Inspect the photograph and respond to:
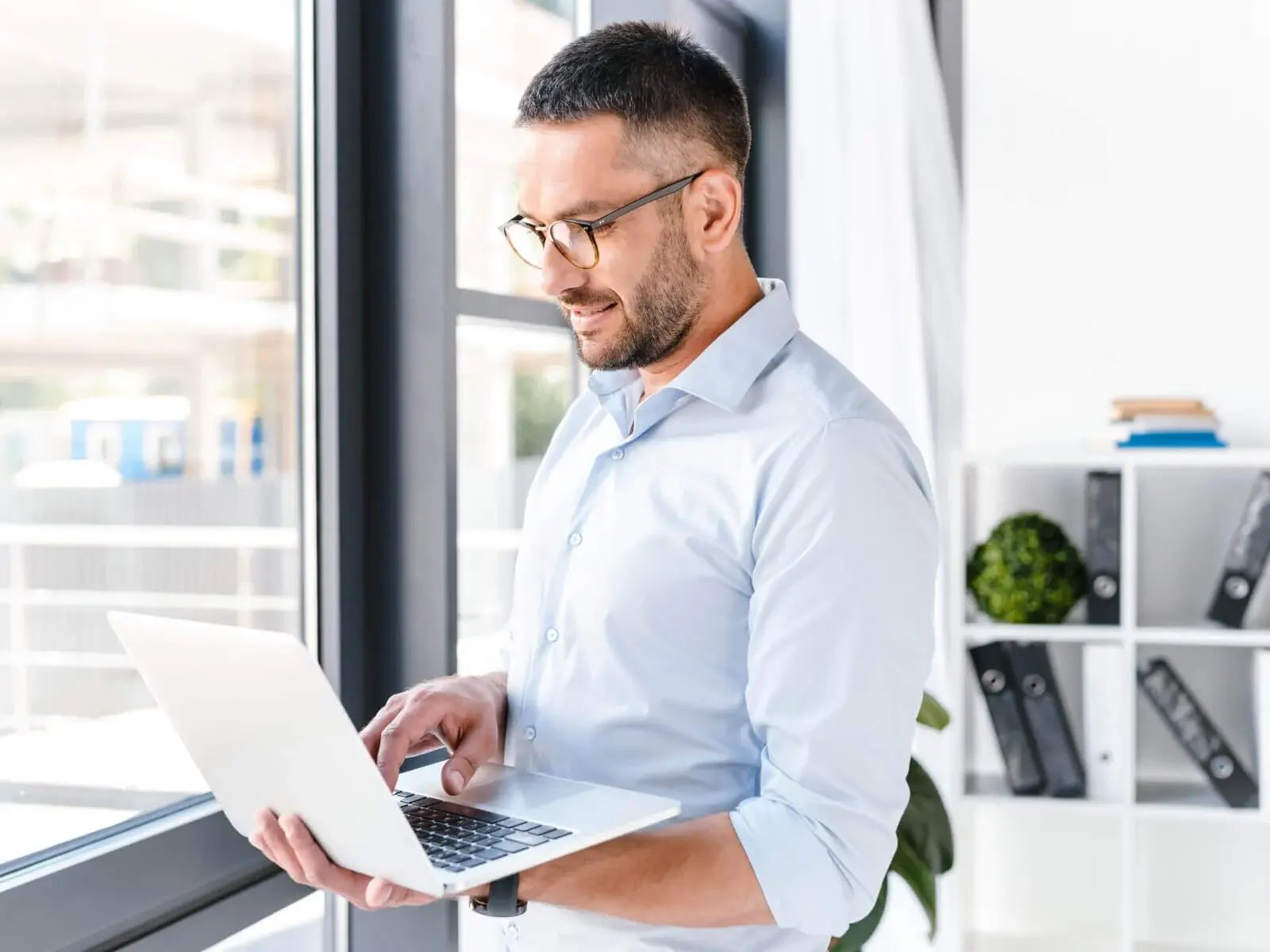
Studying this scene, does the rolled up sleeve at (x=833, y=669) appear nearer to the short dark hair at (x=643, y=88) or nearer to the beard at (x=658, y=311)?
the beard at (x=658, y=311)

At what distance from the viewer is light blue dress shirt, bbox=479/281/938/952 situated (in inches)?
41.8

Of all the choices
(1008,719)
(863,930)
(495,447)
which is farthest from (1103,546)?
(495,447)

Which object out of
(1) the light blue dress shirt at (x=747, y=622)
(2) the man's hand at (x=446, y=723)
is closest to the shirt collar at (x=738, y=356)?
(1) the light blue dress shirt at (x=747, y=622)

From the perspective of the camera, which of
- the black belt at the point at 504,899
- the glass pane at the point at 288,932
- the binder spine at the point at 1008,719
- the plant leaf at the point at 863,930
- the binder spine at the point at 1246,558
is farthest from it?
the binder spine at the point at 1008,719

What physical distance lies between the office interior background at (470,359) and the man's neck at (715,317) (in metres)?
0.60

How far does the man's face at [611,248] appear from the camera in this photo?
1164 mm

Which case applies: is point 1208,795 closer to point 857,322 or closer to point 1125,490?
point 1125,490

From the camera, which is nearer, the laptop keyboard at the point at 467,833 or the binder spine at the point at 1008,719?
the laptop keyboard at the point at 467,833

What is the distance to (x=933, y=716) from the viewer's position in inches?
86.9

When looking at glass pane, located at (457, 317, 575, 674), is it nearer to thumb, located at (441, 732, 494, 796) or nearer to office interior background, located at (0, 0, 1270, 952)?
office interior background, located at (0, 0, 1270, 952)

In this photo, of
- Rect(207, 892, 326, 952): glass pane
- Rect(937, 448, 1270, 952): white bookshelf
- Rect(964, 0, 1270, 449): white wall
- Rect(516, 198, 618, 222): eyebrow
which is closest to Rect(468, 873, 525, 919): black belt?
Rect(516, 198, 618, 222): eyebrow

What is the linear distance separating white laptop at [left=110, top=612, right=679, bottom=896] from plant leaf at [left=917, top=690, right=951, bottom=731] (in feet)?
3.94

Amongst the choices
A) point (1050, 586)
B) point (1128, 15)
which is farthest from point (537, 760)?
point (1128, 15)

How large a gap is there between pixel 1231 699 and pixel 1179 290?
2.67 ft
